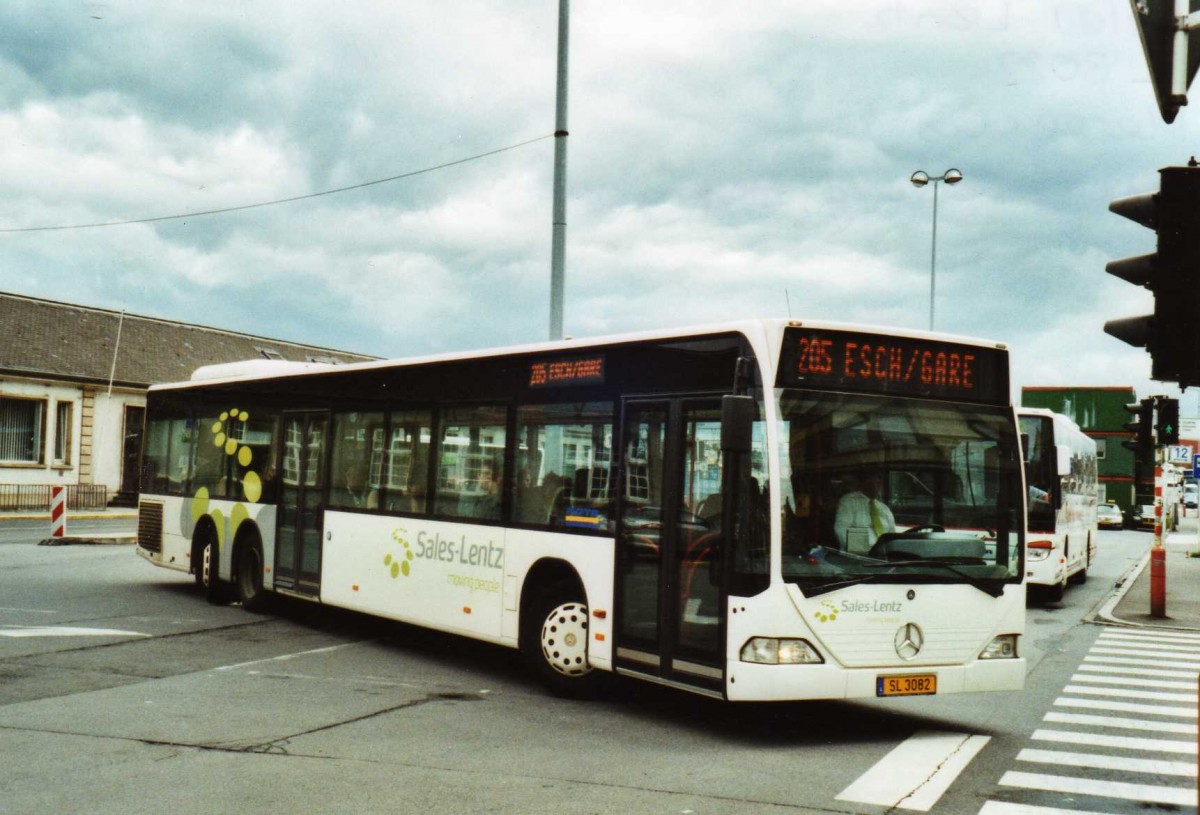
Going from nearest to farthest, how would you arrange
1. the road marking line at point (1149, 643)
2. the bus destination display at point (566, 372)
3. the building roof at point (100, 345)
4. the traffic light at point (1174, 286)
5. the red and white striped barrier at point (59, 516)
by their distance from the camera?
the traffic light at point (1174, 286) → the bus destination display at point (566, 372) → the road marking line at point (1149, 643) → the red and white striped barrier at point (59, 516) → the building roof at point (100, 345)

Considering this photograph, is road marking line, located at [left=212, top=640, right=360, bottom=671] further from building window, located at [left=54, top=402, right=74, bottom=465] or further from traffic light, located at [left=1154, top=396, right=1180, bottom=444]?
building window, located at [left=54, top=402, right=74, bottom=465]

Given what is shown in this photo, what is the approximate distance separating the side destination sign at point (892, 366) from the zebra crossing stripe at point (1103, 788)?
2740 mm

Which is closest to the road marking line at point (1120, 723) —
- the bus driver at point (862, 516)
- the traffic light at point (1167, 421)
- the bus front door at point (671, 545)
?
the bus driver at point (862, 516)

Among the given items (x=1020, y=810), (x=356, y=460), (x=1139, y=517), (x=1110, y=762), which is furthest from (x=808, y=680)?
(x=1139, y=517)

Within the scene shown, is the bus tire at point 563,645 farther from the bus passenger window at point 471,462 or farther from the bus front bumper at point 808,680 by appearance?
the bus front bumper at point 808,680

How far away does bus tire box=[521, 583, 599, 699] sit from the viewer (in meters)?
9.30

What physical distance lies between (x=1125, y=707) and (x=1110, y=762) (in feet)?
7.83

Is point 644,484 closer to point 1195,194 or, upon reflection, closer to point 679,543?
point 679,543

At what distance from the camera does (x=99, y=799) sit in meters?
6.14

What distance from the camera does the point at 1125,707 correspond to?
9.68 m

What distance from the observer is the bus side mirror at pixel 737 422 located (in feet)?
24.6

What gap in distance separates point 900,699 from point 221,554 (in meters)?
9.46

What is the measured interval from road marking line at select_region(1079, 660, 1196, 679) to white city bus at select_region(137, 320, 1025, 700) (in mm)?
3967

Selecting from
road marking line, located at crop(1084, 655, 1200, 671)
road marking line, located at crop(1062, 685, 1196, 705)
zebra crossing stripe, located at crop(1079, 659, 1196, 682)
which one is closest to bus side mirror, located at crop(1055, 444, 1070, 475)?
road marking line, located at crop(1084, 655, 1200, 671)
